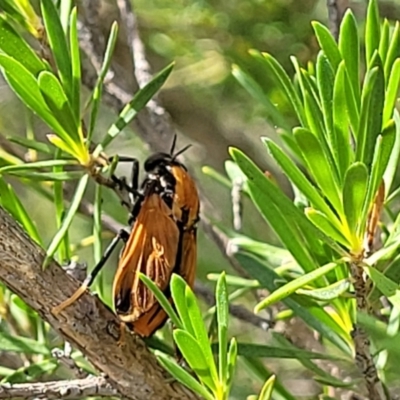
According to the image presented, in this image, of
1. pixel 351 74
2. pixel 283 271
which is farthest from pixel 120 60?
pixel 351 74

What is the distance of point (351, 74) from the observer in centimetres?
52

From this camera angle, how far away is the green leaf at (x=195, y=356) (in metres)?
0.47

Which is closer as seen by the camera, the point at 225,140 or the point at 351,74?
the point at 351,74

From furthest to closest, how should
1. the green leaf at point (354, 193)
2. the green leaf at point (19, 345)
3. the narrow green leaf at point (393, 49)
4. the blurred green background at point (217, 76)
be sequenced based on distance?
the blurred green background at point (217, 76) → the green leaf at point (19, 345) → the narrow green leaf at point (393, 49) → the green leaf at point (354, 193)

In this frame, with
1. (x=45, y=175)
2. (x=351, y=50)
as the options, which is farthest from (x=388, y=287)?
(x=45, y=175)

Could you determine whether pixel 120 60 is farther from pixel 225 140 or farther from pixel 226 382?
pixel 226 382

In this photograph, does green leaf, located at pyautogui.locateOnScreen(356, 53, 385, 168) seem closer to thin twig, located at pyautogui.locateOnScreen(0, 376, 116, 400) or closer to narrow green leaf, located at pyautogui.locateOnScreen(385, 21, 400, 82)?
narrow green leaf, located at pyautogui.locateOnScreen(385, 21, 400, 82)

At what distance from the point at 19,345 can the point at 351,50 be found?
0.37 metres

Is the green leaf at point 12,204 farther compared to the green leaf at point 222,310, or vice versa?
the green leaf at point 12,204

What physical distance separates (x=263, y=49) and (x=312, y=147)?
0.70m

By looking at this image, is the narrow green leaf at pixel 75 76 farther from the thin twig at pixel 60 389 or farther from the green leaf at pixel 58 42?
the thin twig at pixel 60 389

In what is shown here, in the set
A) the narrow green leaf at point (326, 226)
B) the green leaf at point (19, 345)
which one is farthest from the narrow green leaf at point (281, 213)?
the green leaf at point (19, 345)

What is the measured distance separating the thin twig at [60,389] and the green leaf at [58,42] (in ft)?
0.71

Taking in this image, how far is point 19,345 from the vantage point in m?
0.68
